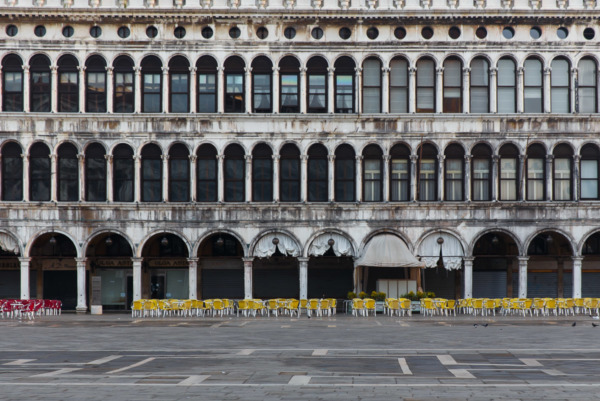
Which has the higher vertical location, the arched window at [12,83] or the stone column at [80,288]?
the arched window at [12,83]

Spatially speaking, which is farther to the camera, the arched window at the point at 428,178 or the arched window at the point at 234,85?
the arched window at the point at 234,85

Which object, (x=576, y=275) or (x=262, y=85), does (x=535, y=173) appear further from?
(x=262, y=85)

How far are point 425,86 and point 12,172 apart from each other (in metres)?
20.0

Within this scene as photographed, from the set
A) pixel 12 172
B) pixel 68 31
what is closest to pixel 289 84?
pixel 68 31

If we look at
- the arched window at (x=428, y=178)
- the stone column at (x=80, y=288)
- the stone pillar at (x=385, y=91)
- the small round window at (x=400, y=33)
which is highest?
the small round window at (x=400, y=33)

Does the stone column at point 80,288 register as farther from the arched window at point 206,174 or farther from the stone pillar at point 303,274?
the stone pillar at point 303,274

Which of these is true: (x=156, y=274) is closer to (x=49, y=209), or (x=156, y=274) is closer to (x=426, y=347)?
(x=49, y=209)

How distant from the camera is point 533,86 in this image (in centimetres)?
4272

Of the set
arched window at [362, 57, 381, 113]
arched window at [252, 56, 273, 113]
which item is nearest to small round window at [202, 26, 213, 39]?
arched window at [252, 56, 273, 113]

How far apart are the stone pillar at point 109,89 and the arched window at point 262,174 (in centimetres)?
708

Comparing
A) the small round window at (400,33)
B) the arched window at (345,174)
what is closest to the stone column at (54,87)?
the arched window at (345,174)

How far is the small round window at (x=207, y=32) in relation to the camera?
141 ft

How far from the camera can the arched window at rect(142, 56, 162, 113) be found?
42719 mm

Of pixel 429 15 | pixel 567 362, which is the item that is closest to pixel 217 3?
pixel 429 15
